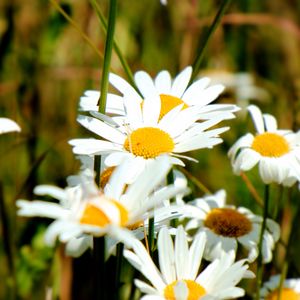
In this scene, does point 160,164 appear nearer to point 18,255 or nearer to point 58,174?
point 18,255

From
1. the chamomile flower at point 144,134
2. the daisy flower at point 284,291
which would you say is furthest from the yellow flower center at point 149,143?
the daisy flower at point 284,291

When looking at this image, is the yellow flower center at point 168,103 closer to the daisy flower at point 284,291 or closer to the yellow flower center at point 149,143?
the yellow flower center at point 149,143

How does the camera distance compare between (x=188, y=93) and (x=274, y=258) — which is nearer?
(x=188, y=93)

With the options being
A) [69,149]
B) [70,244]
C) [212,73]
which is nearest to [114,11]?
[70,244]

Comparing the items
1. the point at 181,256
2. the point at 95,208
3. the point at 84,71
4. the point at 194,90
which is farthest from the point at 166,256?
the point at 84,71

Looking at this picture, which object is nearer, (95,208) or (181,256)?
(95,208)

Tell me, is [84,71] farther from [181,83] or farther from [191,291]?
[191,291]
